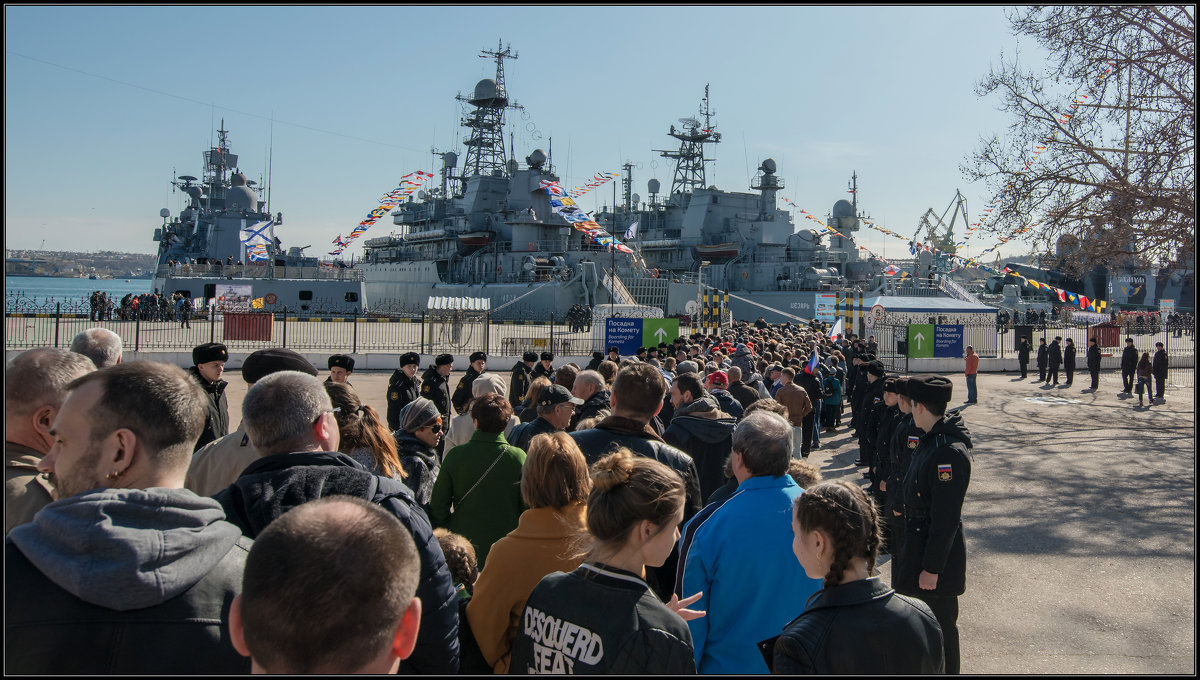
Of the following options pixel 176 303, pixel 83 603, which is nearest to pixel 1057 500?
pixel 83 603

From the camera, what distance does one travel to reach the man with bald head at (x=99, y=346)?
5301 millimetres

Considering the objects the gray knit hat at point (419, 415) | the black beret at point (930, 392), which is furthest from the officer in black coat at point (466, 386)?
the black beret at point (930, 392)

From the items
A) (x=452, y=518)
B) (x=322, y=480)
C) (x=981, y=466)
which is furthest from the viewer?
(x=981, y=466)

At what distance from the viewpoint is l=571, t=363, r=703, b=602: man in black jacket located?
177 inches

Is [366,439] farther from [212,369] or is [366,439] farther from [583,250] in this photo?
[583,250]

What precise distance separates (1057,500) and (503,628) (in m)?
9.23

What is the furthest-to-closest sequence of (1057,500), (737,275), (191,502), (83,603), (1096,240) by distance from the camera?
1. (737,275)
2. (1096,240)
3. (1057,500)
4. (191,502)
5. (83,603)

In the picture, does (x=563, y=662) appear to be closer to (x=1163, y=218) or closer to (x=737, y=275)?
(x=1163, y=218)

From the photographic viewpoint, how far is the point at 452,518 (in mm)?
4570

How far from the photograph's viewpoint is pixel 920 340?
26500mm

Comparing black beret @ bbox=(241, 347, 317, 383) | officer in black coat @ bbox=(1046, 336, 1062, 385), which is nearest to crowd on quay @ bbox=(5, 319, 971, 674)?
black beret @ bbox=(241, 347, 317, 383)

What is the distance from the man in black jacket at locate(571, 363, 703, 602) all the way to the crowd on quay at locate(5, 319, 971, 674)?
16 millimetres

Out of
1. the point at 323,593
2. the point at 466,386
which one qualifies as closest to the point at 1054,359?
the point at 466,386

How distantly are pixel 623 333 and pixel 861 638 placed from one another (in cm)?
1801
